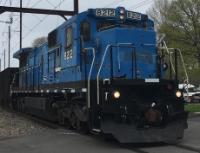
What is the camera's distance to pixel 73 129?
53.4 ft

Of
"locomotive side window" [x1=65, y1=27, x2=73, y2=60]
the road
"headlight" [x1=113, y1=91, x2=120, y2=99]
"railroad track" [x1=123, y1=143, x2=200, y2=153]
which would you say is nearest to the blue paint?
"locomotive side window" [x1=65, y1=27, x2=73, y2=60]

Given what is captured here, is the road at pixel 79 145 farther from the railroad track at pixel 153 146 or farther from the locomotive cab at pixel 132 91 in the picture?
the locomotive cab at pixel 132 91

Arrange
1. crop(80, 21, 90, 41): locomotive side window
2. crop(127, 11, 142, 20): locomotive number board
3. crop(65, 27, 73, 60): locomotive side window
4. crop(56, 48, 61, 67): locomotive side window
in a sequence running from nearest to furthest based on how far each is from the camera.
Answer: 1. crop(80, 21, 90, 41): locomotive side window
2. crop(127, 11, 142, 20): locomotive number board
3. crop(65, 27, 73, 60): locomotive side window
4. crop(56, 48, 61, 67): locomotive side window

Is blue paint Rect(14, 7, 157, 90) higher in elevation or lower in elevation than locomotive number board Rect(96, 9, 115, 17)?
lower

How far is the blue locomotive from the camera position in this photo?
40.1 ft

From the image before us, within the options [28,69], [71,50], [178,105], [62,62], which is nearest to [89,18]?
[71,50]

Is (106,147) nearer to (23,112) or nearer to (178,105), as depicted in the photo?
(178,105)

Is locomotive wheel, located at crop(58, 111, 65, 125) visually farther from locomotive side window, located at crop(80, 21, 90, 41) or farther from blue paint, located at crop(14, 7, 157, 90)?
locomotive side window, located at crop(80, 21, 90, 41)

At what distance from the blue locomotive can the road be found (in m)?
0.38

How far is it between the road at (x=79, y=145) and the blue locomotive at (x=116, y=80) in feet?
1.25

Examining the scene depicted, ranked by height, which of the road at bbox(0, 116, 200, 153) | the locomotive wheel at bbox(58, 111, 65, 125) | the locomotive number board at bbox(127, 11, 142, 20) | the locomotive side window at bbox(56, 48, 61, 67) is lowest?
the road at bbox(0, 116, 200, 153)

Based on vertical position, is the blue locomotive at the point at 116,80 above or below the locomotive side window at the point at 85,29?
below

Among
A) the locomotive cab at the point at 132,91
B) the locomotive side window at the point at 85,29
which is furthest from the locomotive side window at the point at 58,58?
the locomotive cab at the point at 132,91

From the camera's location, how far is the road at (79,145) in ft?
38.5
